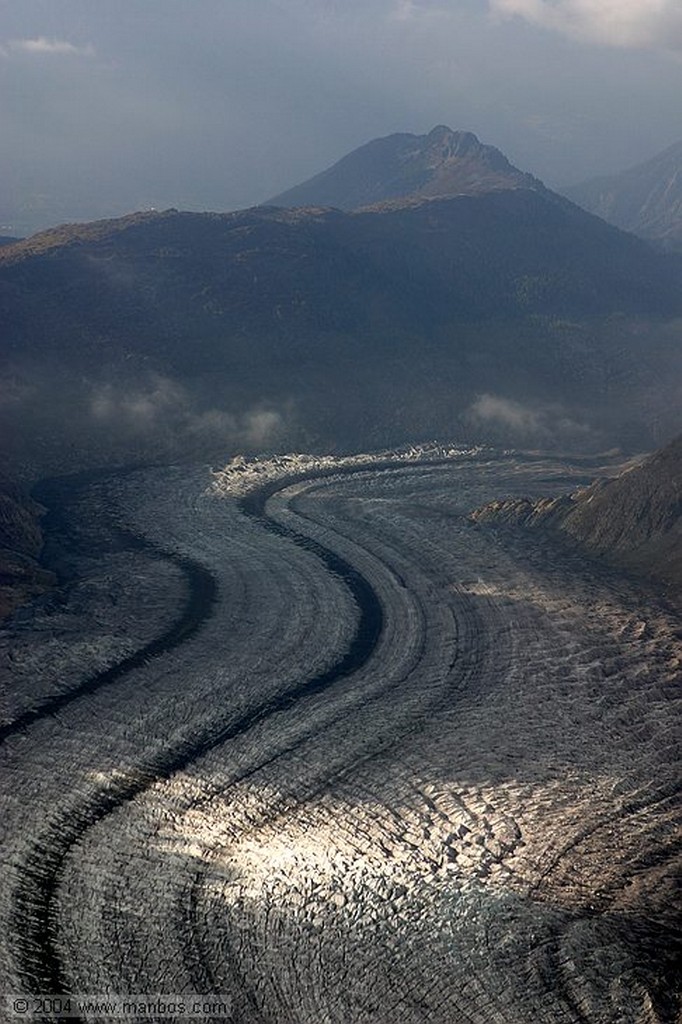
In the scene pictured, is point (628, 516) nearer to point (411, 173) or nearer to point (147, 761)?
point (147, 761)

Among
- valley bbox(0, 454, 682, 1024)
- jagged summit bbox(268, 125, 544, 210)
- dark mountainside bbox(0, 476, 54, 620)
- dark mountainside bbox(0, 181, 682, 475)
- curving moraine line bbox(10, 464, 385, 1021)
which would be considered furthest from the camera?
jagged summit bbox(268, 125, 544, 210)

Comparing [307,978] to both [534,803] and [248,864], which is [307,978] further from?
[534,803]

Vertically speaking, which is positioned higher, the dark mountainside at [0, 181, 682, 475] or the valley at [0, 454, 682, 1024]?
the dark mountainside at [0, 181, 682, 475]

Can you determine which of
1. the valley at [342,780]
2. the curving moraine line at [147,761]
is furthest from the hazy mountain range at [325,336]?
the valley at [342,780]

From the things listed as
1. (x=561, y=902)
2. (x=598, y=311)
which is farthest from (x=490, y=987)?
(x=598, y=311)

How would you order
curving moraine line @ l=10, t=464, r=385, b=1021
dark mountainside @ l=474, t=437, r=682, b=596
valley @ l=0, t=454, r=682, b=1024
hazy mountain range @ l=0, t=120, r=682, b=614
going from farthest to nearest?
hazy mountain range @ l=0, t=120, r=682, b=614, dark mountainside @ l=474, t=437, r=682, b=596, curving moraine line @ l=10, t=464, r=385, b=1021, valley @ l=0, t=454, r=682, b=1024

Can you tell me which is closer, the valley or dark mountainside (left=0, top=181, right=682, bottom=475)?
the valley

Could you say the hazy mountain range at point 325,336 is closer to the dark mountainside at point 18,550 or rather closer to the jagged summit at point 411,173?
the dark mountainside at point 18,550

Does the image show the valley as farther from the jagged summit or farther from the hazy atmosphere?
the jagged summit

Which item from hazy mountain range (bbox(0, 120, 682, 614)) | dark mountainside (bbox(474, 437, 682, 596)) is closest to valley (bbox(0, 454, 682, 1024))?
dark mountainside (bbox(474, 437, 682, 596))
